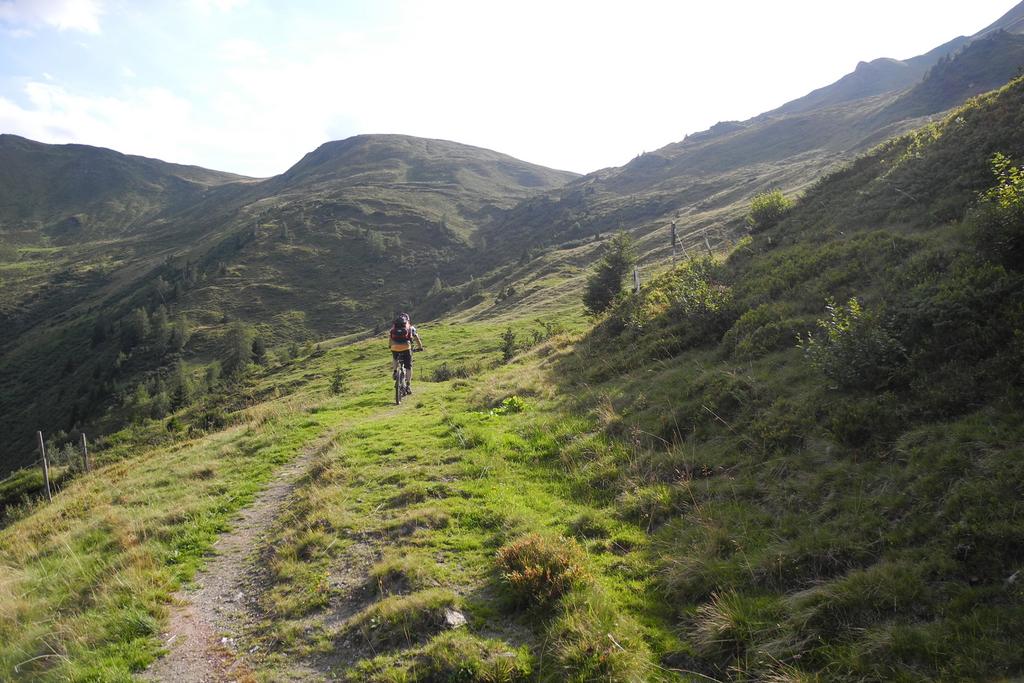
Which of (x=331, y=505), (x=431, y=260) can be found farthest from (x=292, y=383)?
(x=431, y=260)

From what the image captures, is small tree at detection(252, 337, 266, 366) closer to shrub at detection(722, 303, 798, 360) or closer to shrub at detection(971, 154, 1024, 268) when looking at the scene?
shrub at detection(722, 303, 798, 360)

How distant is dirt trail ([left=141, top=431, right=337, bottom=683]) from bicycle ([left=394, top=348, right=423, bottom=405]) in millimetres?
8511

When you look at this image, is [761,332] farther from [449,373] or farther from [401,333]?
[449,373]

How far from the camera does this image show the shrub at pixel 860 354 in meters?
7.14

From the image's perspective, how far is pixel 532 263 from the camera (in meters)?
90.9

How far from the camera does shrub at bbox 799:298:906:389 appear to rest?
23.4ft

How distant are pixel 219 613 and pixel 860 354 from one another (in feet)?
31.0

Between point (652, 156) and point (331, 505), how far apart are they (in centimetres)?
18516

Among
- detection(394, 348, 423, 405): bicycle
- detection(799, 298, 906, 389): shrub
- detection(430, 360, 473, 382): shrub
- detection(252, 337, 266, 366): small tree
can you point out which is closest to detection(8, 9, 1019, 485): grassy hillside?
detection(252, 337, 266, 366): small tree

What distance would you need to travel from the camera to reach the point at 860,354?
7363 mm

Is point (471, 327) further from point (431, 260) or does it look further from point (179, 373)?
point (431, 260)

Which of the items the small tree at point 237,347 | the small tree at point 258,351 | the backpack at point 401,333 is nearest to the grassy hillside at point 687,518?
the backpack at point 401,333

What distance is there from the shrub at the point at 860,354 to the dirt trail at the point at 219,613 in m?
8.43

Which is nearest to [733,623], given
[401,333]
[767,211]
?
[401,333]
